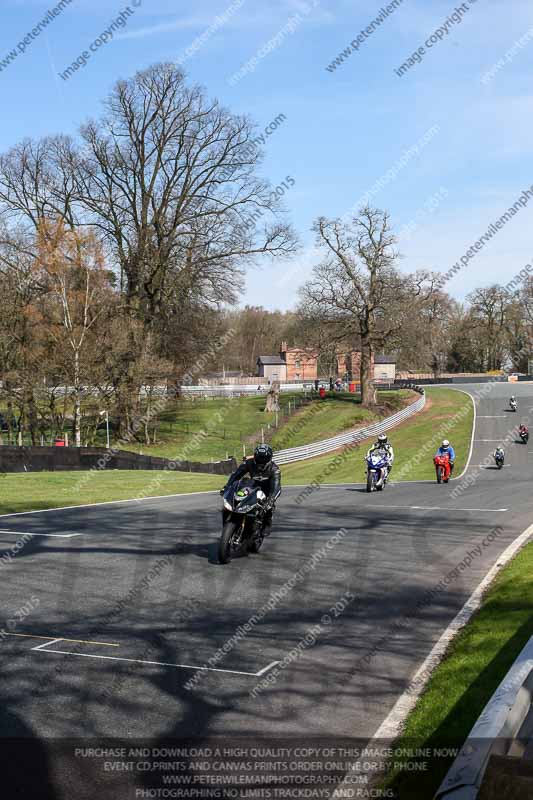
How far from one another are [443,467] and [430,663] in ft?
65.2

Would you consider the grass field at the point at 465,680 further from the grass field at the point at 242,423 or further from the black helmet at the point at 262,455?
the grass field at the point at 242,423

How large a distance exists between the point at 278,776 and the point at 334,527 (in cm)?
1080

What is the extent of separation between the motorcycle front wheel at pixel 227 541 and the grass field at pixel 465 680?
148 inches

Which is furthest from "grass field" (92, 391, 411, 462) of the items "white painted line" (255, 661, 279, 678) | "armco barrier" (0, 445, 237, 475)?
"white painted line" (255, 661, 279, 678)

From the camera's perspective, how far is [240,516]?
39.3 feet

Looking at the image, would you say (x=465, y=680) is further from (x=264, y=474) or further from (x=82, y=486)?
(x=82, y=486)

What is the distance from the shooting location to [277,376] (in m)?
135

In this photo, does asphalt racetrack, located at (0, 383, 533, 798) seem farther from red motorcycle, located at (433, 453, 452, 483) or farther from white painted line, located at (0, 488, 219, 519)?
red motorcycle, located at (433, 453, 452, 483)

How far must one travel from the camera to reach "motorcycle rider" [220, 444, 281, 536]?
41.3ft

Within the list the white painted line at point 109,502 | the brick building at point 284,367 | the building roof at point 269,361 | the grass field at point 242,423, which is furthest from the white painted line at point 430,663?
the building roof at point 269,361

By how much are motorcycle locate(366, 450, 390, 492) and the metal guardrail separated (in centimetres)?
1963

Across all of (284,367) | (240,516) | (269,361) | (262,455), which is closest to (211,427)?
(262,455)

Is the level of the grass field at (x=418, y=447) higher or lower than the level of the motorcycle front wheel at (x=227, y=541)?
lower

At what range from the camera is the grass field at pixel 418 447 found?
36062mm
